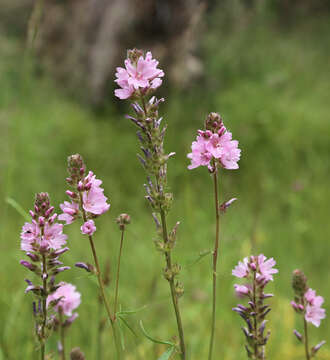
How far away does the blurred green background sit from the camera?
8.31ft

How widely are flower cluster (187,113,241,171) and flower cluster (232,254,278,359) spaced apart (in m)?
0.27

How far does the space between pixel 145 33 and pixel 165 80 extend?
63 centimetres

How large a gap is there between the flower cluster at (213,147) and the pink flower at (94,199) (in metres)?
0.21

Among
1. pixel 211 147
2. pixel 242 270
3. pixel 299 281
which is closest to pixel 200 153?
pixel 211 147

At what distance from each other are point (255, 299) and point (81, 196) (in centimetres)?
49

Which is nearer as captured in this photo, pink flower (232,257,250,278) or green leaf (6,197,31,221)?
pink flower (232,257,250,278)

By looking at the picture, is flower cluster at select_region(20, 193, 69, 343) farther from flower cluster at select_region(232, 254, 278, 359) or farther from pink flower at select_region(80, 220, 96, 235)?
flower cluster at select_region(232, 254, 278, 359)

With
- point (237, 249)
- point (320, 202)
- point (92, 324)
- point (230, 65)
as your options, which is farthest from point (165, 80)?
point (92, 324)

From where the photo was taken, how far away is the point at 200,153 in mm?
1055

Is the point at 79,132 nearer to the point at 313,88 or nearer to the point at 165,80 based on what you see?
the point at 165,80

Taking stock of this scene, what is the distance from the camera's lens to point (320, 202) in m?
4.29

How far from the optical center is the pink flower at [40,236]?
99 cm

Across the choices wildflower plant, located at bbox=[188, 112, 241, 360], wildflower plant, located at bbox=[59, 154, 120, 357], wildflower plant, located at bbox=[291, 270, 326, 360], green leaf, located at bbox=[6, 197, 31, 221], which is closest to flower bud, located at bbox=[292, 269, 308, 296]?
wildflower plant, located at bbox=[291, 270, 326, 360]

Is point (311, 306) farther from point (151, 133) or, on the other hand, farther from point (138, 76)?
point (138, 76)
